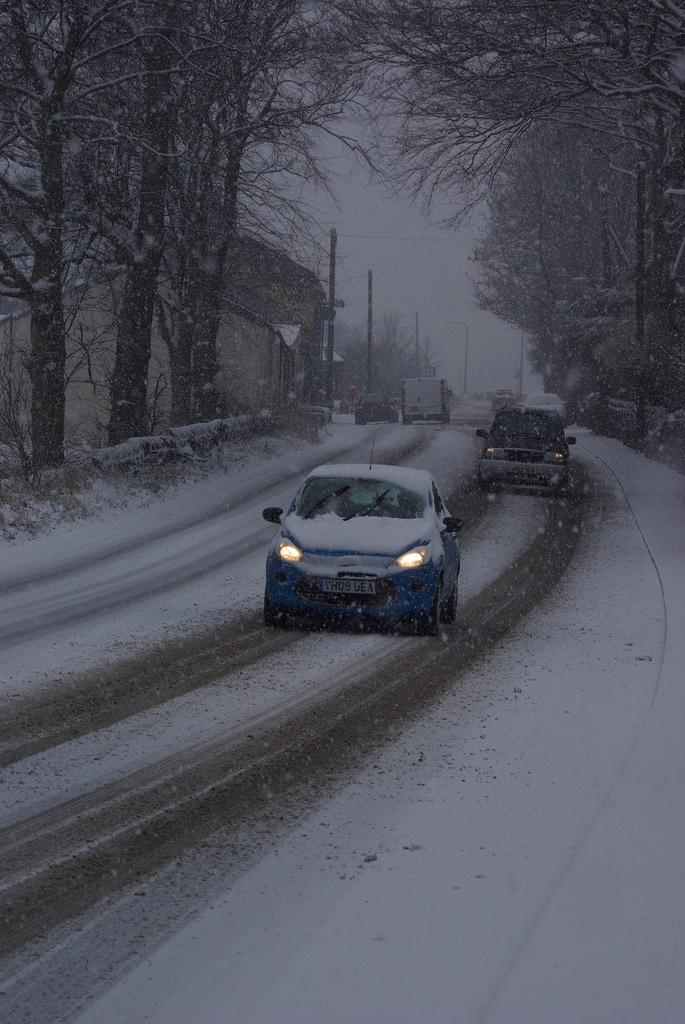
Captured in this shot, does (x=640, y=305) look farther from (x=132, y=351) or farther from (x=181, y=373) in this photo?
(x=132, y=351)

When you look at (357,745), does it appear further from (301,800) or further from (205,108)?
(205,108)

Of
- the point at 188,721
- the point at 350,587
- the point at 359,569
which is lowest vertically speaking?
the point at 188,721

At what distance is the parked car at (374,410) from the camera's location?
51688 mm

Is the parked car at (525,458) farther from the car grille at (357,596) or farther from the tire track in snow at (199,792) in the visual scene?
the tire track in snow at (199,792)

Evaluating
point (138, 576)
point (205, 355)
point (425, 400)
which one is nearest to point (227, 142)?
point (205, 355)

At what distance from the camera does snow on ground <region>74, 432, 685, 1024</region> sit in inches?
150

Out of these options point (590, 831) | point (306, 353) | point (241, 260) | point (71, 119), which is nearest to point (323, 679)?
point (590, 831)

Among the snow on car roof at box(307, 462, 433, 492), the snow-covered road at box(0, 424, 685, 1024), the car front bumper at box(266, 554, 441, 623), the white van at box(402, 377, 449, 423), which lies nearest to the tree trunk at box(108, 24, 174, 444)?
the snow on car roof at box(307, 462, 433, 492)

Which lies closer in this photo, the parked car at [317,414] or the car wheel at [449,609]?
the car wheel at [449,609]

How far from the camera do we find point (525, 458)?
894 inches

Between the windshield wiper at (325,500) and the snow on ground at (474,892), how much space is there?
333 cm

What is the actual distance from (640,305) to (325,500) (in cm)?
2679

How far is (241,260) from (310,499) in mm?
23218

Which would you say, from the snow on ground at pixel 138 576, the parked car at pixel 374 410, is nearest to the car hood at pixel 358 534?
the snow on ground at pixel 138 576
